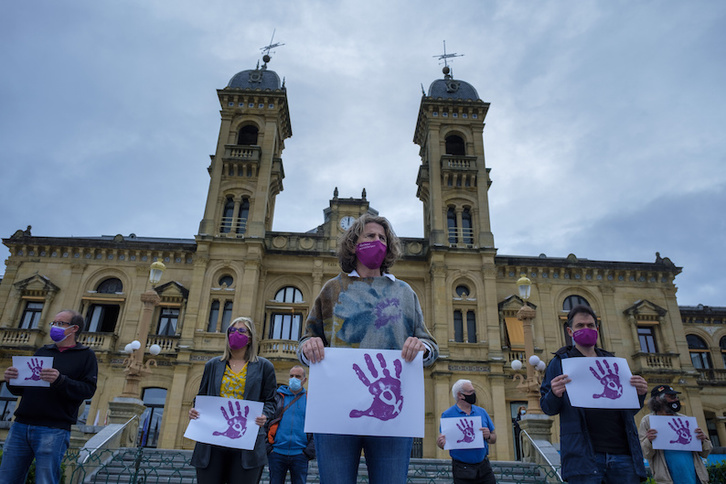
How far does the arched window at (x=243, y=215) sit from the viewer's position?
92.6 ft

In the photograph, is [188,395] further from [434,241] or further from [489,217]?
[489,217]

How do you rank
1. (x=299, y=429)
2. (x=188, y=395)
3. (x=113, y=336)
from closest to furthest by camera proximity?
(x=299, y=429) → (x=188, y=395) → (x=113, y=336)

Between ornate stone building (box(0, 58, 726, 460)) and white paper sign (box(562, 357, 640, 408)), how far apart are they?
19821 mm

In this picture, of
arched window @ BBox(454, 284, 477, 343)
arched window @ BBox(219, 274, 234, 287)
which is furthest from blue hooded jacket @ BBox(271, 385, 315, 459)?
arched window @ BBox(219, 274, 234, 287)

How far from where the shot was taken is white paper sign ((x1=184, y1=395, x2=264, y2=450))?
4777 mm

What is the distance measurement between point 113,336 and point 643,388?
26057 mm

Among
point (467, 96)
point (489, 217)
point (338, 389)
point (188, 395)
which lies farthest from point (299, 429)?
point (467, 96)

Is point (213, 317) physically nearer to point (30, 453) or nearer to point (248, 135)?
point (248, 135)

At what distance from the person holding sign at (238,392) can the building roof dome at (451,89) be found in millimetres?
31117

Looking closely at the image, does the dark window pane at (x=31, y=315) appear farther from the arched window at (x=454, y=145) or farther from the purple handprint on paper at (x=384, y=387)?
the purple handprint on paper at (x=384, y=387)

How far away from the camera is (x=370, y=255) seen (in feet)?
12.1

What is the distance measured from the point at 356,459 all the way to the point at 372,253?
148cm

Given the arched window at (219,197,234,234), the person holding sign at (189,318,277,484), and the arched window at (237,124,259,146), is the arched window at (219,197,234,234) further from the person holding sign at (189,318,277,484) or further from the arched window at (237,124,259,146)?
the person holding sign at (189,318,277,484)

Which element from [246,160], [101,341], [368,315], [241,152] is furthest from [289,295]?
[368,315]
